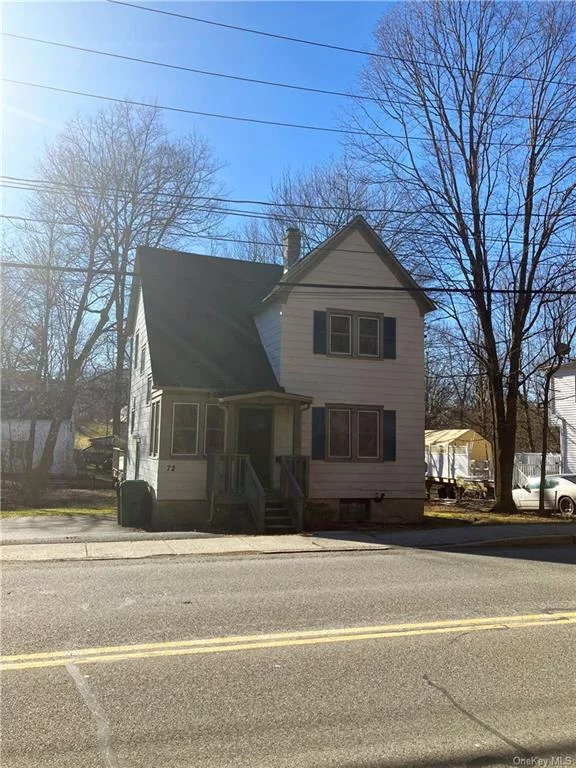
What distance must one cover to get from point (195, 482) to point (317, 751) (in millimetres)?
13233

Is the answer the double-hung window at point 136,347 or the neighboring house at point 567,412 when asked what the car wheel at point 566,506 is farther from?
the double-hung window at point 136,347

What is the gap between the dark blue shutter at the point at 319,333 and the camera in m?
18.0

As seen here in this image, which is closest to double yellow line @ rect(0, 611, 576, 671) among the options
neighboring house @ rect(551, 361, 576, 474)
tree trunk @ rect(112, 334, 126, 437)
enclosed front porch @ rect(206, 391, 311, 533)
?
enclosed front porch @ rect(206, 391, 311, 533)

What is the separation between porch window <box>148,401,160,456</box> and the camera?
680 inches

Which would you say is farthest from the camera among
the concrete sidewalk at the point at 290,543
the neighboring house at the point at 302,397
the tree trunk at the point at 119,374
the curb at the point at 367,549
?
the tree trunk at the point at 119,374

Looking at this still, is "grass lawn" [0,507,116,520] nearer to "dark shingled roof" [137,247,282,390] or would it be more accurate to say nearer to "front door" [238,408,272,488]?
"front door" [238,408,272,488]

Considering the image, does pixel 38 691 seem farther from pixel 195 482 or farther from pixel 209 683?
pixel 195 482

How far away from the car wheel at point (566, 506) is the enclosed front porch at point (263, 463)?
30.0 ft

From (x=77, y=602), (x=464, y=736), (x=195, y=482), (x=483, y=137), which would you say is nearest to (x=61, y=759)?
(x=464, y=736)

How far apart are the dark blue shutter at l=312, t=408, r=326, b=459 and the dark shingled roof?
1382 millimetres

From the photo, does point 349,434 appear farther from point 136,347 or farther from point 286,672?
point 286,672

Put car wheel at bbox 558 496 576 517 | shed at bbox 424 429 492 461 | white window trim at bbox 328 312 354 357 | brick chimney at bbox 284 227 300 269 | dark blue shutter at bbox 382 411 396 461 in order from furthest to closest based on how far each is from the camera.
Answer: shed at bbox 424 429 492 461, brick chimney at bbox 284 227 300 269, car wheel at bbox 558 496 576 517, dark blue shutter at bbox 382 411 396 461, white window trim at bbox 328 312 354 357

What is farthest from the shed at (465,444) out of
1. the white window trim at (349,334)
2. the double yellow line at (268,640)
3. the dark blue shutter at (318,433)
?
the double yellow line at (268,640)

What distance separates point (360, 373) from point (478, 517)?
215 inches
